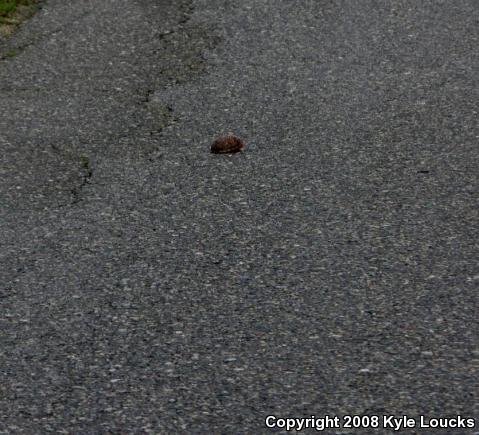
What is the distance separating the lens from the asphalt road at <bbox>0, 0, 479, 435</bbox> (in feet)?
13.0

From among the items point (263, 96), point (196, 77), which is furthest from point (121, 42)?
point (263, 96)

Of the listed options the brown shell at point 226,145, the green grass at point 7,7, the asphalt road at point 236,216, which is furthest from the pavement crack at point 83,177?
the green grass at point 7,7

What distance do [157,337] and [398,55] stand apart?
3843 millimetres

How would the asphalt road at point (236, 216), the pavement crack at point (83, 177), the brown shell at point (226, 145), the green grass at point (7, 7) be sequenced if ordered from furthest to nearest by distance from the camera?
the green grass at point (7, 7), the brown shell at point (226, 145), the pavement crack at point (83, 177), the asphalt road at point (236, 216)

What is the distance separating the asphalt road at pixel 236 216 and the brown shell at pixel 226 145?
0.06 meters

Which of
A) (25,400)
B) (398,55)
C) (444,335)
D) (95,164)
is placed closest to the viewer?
(25,400)

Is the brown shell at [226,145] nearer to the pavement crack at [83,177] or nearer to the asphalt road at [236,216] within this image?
the asphalt road at [236,216]

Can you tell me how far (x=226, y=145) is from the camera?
6.02 metres

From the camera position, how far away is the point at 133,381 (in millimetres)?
4000

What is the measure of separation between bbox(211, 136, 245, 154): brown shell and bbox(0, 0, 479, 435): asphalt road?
6cm

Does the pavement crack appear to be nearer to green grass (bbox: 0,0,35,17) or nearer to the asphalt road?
the asphalt road

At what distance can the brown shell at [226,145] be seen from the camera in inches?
237

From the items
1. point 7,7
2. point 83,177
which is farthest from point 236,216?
point 7,7

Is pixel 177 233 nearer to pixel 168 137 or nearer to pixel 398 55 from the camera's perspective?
pixel 168 137
